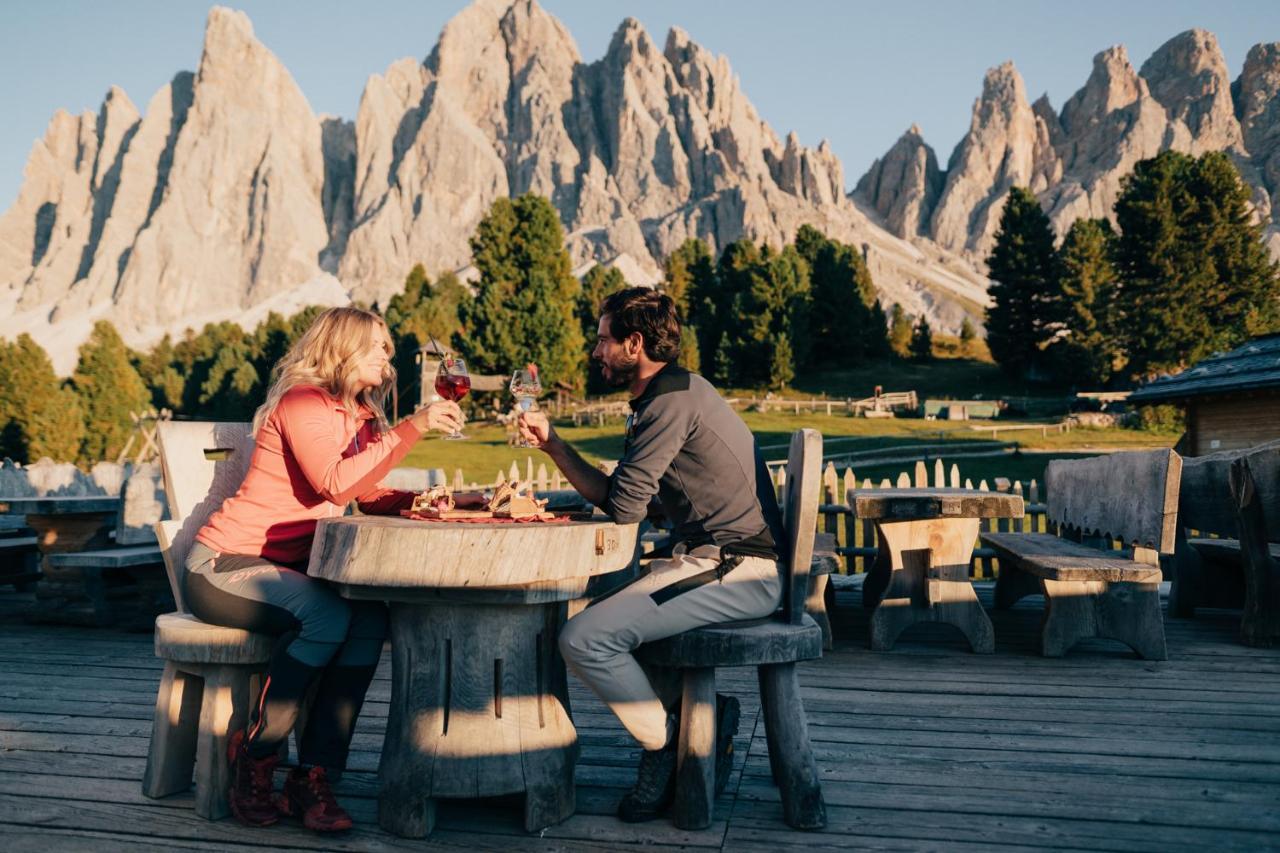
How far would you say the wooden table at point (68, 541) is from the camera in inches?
253

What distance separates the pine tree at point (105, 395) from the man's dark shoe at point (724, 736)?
123ft

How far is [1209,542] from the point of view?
22.3 feet

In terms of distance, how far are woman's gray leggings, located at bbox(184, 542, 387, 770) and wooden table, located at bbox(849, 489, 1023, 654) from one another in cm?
330

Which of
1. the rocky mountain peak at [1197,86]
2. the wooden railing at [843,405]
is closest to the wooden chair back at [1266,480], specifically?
the wooden railing at [843,405]

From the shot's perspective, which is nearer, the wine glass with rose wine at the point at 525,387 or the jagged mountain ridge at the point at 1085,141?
the wine glass with rose wine at the point at 525,387

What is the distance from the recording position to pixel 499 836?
283cm

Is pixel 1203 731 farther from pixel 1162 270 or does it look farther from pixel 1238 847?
pixel 1162 270

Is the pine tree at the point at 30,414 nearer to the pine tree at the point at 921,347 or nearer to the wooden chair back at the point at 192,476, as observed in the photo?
the wooden chair back at the point at 192,476

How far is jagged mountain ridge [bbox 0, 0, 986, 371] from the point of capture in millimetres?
125312

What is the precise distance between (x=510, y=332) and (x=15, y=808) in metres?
33.5

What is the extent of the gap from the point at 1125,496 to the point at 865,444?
78.2 feet

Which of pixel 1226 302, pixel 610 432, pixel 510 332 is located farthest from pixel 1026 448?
pixel 1226 302

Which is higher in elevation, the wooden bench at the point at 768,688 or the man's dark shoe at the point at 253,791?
the wooden bench at the point at 768,688

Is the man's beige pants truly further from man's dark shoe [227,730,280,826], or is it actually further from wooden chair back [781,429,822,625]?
man's dark shoe [227,730,280,826]
